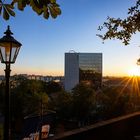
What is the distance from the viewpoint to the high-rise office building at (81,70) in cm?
16038

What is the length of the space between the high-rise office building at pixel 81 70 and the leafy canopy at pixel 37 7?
147229 mm

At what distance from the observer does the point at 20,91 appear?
7000cm

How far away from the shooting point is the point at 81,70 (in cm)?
16725

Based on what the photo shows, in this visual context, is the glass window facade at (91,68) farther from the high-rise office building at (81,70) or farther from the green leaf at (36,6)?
the green leaf at (36,6)

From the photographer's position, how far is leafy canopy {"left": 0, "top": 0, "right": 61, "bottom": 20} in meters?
3.36

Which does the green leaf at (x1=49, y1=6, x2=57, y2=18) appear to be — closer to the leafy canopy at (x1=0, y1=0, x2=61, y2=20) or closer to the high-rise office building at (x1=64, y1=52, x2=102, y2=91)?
the leafy canopy at (x1=0, y1=0, x2=61, y2=20)

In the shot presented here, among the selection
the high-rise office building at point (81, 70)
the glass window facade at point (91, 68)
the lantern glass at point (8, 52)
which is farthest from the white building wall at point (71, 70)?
the lantern glass at point (8, 52)

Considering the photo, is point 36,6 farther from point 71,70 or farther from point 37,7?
point 71,70

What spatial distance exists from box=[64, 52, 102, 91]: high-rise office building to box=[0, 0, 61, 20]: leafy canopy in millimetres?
147229

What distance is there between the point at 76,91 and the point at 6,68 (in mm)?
69485

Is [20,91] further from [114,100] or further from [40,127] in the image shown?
[40,127]

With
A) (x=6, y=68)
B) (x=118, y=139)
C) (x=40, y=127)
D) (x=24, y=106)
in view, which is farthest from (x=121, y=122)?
(x=24, y=106)

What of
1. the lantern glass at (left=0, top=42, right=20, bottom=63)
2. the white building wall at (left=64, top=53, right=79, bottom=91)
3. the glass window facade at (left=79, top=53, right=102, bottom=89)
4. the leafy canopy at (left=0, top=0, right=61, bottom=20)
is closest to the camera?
the leafy canopy at (left=0, top=0, right=61, bottom=20)

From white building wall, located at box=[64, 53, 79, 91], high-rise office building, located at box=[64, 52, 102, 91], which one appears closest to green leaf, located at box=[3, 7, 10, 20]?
high-rise office building, located at box=[64, 52, 102, 91]
